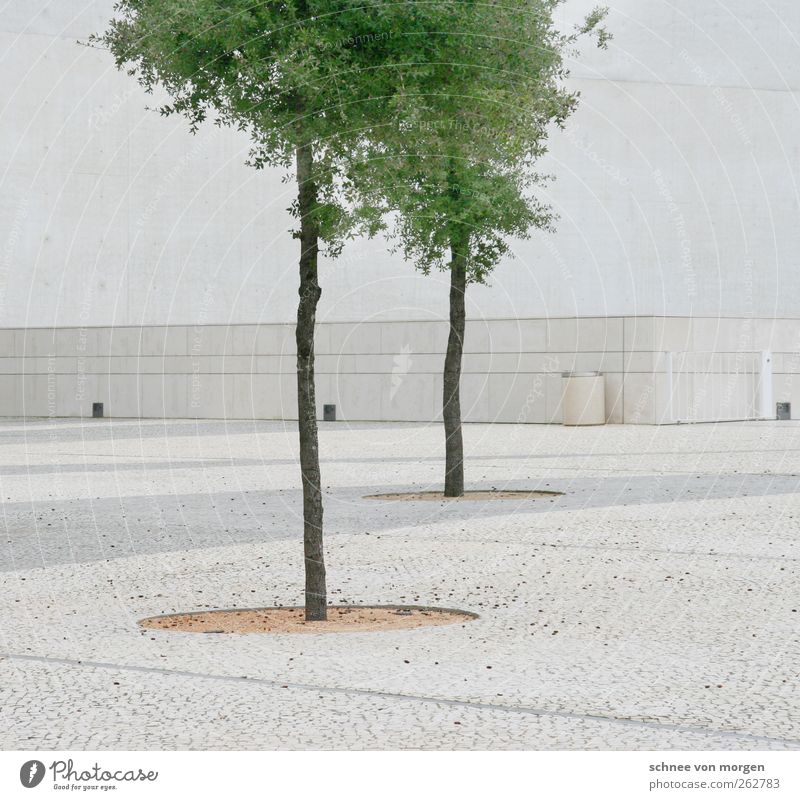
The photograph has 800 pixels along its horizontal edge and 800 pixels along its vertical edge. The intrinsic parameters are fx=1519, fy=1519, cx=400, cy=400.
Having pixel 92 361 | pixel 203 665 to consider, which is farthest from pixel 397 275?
pixel 203 665

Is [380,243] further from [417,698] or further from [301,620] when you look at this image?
[417,698]

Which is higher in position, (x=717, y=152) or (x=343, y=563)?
(x=717, y=152)

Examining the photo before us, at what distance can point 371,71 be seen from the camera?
9.32m

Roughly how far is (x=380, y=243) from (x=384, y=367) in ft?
13.4

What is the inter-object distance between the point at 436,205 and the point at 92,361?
27.4 m

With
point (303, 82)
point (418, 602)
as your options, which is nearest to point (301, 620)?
point (418, 602)

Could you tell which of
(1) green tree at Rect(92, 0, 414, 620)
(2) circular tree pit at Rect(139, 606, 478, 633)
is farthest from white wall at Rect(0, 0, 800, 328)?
(2) circular tree pit at Rect(139, 606, 478, 633)

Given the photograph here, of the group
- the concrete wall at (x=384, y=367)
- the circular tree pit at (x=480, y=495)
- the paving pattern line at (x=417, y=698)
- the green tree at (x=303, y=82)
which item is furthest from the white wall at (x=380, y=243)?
the paving pattern line at (x=417, y=698)

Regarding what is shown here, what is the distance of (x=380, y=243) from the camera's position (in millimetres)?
40906

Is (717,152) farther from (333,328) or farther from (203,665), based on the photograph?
(203,665)

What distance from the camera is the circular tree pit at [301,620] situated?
343 inches

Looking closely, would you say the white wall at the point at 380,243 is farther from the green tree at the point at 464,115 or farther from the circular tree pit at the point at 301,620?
the circular tree pit at the point at 301,620
